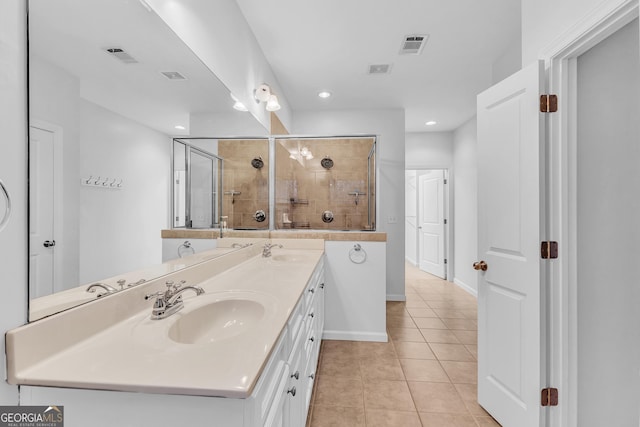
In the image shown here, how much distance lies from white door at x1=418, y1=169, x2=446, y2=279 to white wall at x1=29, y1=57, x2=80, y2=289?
5.36 meters

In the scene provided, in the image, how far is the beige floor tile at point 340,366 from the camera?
2.24 meters

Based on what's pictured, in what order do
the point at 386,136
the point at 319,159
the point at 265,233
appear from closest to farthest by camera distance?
the point at 265,233 < the point at 319,159 < the point at 386,136

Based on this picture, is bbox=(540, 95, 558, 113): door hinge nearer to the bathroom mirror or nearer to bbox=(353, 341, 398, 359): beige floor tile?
the bathroom mirror

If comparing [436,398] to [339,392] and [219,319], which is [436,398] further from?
[219,319]

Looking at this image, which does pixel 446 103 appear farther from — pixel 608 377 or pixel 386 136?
pixel 608 377

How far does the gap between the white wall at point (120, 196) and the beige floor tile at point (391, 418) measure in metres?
1.52

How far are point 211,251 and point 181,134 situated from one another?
28.5 inches

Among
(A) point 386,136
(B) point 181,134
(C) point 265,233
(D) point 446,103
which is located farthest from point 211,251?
(D) point 446,103

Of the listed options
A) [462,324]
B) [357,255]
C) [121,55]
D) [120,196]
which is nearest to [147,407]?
[120,196]

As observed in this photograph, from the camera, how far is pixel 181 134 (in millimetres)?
1500

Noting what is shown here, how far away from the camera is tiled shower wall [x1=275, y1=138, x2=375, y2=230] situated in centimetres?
321

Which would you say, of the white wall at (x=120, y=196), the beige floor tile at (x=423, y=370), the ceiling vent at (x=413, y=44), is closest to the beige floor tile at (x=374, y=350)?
the beige floor tile at (x=423, y=370)

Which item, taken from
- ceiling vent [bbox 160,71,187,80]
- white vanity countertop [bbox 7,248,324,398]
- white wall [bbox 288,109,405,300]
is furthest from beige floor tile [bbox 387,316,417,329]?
ceiling vent [bbox 160,71,187,80]

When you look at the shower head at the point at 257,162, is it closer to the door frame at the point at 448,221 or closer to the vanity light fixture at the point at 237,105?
the vanity light fixture at the point at 237,105
